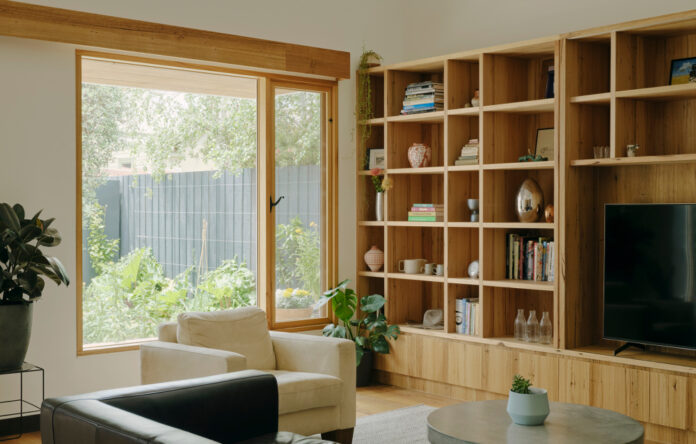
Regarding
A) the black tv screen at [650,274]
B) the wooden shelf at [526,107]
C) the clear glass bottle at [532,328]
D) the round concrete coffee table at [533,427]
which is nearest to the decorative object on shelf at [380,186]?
the wooden shelf at [526,107]

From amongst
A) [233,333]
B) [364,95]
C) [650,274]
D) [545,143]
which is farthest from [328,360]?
[364,95]

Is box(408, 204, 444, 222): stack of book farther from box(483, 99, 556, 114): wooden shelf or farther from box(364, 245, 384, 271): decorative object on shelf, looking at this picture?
box(483, 99, 556, 114): wooden shelf

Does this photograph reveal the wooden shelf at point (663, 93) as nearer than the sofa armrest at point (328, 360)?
No

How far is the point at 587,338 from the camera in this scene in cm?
475

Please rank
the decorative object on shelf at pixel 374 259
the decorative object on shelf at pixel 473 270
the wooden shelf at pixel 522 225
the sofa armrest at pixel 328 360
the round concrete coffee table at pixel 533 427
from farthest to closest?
1. the decorative object on shelf at pixel 374 259
2. the decorative object on shelf at pixel 473 270
3. the wooden shelf at pixel 522 225
4. the sofa armrest at pixel 328 360
5. the round concrete coffee table at pixel 533 427

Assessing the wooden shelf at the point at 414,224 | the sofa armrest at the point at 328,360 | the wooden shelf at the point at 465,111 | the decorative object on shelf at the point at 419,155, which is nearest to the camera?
the sofa armrest at the point at 328,360

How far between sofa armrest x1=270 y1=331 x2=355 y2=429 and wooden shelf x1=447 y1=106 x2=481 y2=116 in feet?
6.15

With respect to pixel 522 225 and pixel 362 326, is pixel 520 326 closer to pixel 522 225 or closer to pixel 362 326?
pixel 522 225

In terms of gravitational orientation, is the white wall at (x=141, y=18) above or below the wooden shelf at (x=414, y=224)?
above

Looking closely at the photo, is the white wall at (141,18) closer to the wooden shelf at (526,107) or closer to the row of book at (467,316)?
the wooden shelf at (526,107)

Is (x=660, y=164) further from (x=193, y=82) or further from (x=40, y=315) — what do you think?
(x=40, y=315)

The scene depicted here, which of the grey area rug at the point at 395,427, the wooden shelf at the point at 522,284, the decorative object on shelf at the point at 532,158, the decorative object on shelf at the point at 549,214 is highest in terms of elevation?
the decorative object on shelf at the point at 532,158

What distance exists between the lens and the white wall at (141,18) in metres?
4.32

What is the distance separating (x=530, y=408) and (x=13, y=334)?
2.54m
